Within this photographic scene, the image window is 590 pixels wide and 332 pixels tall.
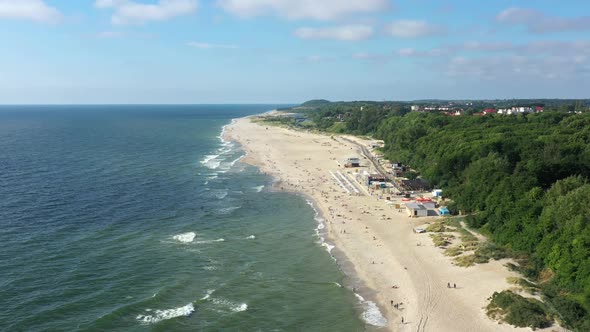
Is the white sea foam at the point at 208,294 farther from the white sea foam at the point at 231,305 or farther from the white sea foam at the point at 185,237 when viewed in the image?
the white sea foam at the point at 185,237

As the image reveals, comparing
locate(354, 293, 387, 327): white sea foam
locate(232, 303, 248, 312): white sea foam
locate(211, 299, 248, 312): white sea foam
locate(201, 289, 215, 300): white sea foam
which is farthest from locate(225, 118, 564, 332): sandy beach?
locate(201, 289, 215, 300): white sea foam

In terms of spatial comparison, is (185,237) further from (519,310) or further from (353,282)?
(519,310)

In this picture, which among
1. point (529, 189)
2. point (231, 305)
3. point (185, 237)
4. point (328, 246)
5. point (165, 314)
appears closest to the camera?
point (165, 314)

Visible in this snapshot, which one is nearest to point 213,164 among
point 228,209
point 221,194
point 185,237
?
point 221,194

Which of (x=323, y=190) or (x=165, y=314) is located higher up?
(x=323, y=190)

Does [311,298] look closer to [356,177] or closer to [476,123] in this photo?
[356,177]

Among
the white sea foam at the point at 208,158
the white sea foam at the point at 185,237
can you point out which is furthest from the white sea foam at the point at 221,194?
the white sea foam at the point at 208,158

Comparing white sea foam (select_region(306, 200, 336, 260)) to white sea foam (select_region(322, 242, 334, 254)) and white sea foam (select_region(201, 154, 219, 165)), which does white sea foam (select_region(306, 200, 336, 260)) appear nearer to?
white sea foam (select_region(322, 242, 334, 254))
